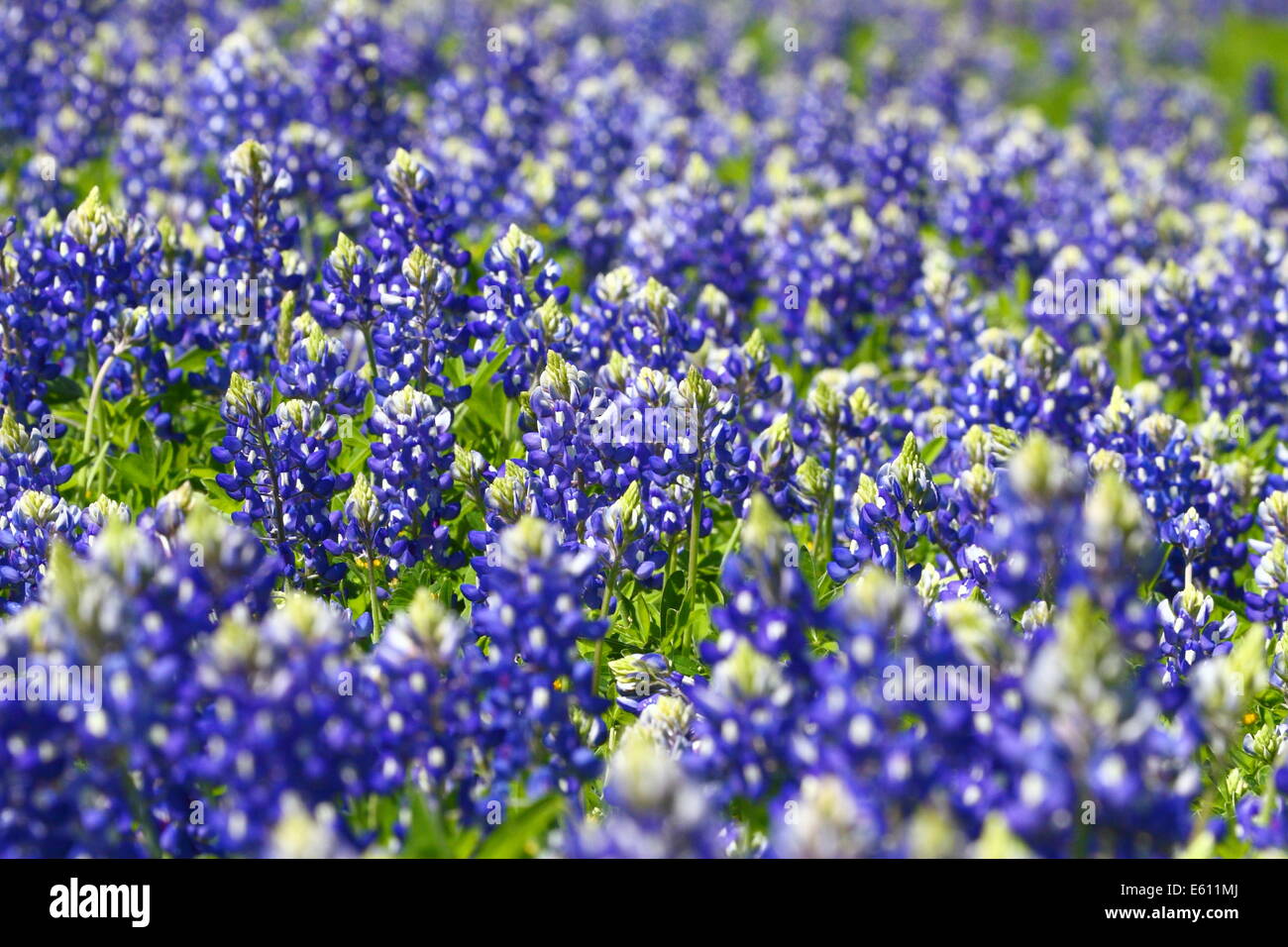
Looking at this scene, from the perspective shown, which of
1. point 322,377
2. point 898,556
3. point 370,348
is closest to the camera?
point 898,556

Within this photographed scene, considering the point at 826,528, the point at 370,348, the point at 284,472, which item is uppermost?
the point at 370,348

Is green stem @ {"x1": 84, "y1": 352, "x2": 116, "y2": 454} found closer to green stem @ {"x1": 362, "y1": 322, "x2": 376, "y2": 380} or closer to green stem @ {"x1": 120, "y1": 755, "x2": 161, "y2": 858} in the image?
green stem @ {"x1": 362, "y1": 322, "x2": 376, "y2": 380}

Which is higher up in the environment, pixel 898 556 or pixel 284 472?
pixel 284 472

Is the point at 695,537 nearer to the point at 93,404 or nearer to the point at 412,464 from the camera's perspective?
the point at 412,464

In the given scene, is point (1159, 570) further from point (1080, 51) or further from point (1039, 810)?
point (1080, 51)

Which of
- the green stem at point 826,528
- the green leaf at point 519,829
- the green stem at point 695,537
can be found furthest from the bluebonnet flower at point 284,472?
the green stem at point 826,528

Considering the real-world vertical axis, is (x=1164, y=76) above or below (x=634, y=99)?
above

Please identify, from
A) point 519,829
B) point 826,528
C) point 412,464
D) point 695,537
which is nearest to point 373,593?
point 412,464

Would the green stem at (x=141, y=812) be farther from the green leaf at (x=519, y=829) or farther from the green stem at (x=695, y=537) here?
the green stem at (x=695, y=537)
